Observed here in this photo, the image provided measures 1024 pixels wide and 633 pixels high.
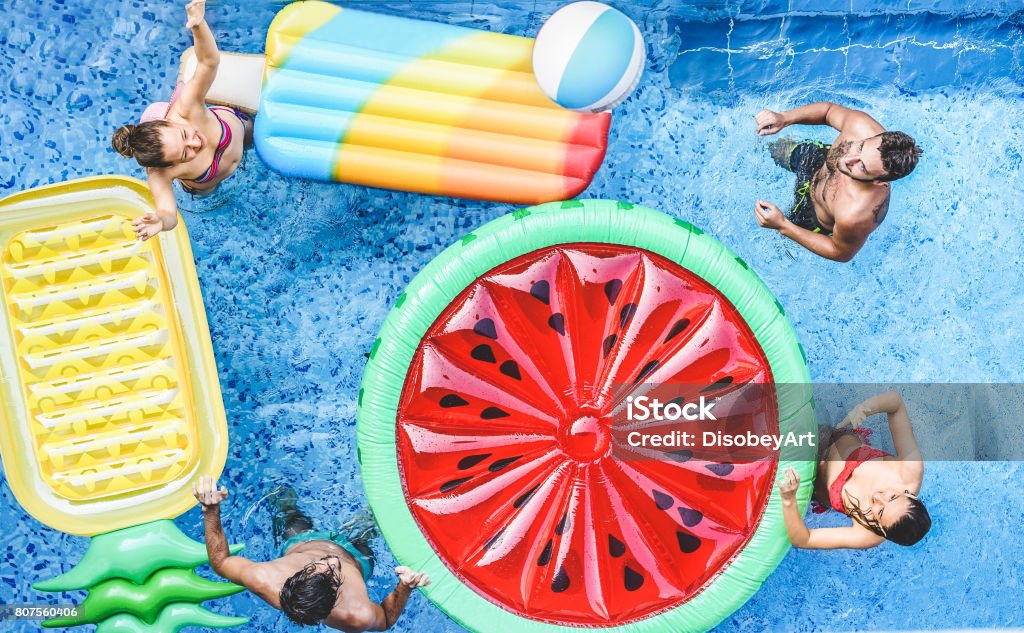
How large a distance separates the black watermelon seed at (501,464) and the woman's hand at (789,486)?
3.05 feet

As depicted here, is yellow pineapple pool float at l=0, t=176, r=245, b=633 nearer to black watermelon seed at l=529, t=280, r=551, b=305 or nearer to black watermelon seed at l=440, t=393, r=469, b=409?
black watermelon seed at l=440, t=393, r=469, b=409

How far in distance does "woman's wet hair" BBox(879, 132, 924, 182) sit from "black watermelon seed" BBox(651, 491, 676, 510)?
138cm

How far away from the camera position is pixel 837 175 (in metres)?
3.00

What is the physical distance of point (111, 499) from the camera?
3020 mm

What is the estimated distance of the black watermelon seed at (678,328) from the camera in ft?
9.12

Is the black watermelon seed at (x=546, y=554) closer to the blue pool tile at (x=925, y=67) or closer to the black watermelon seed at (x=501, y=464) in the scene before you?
the black watermelon seed at (x=501, y=464)

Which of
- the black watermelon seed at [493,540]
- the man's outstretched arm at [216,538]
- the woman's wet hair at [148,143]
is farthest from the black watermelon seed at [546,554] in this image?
the woman's wet hair at [148,143]

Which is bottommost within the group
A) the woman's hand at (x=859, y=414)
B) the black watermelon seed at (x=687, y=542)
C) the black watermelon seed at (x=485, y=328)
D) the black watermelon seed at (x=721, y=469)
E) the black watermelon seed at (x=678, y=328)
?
the black watermelon seed at (x=687, y=542)

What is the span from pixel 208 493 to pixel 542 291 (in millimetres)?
1453

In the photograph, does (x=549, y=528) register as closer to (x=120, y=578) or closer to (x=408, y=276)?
(x=408, y=276)

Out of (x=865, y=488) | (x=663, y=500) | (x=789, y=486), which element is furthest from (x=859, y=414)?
(x=663, y=500)

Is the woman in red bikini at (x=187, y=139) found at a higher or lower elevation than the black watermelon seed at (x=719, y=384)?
lower

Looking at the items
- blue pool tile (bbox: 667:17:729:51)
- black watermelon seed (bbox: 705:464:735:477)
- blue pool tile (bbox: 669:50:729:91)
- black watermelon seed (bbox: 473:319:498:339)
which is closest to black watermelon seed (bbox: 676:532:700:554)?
black watermelon seed (bbox: 705:464:735:477)

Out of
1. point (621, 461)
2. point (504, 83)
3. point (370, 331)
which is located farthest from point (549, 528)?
point (504, 83)
